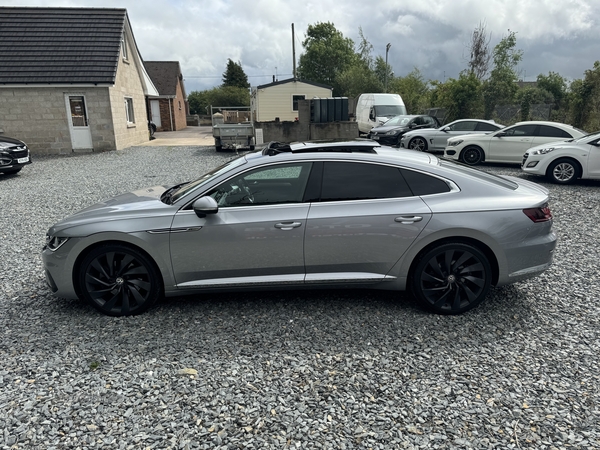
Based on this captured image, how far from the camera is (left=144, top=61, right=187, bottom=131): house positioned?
3503 cm

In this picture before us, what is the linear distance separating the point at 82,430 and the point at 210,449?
0.83m

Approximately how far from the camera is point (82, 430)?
2611mm

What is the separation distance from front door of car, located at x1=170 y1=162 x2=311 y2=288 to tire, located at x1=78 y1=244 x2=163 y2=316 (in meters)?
0.29

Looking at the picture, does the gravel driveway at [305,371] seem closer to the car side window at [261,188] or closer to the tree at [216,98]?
Answer: the car side window at [261,188]

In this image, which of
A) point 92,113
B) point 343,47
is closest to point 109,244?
point 92,113

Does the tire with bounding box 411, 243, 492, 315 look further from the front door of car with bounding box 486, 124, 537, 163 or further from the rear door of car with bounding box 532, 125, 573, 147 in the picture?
the front door of car with bounding box 486, 124, 537, 163

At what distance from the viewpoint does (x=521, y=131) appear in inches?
506

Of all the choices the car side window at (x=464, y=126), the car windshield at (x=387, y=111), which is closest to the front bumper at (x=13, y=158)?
the car side window at (x=464, y=126)

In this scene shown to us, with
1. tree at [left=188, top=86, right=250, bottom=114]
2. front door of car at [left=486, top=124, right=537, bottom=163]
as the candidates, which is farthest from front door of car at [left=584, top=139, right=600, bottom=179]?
tree at [left=188, top=86, right=250, bottom=114]

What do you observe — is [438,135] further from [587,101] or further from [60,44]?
[60,44]

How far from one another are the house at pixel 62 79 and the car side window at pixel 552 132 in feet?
52.7

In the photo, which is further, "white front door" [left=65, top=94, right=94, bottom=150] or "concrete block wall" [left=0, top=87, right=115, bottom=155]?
"white front door" [left=65, top=94, right=94, bottom=150]

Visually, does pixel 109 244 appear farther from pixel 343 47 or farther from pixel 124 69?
pixel 343 47

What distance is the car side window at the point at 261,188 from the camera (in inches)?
153
